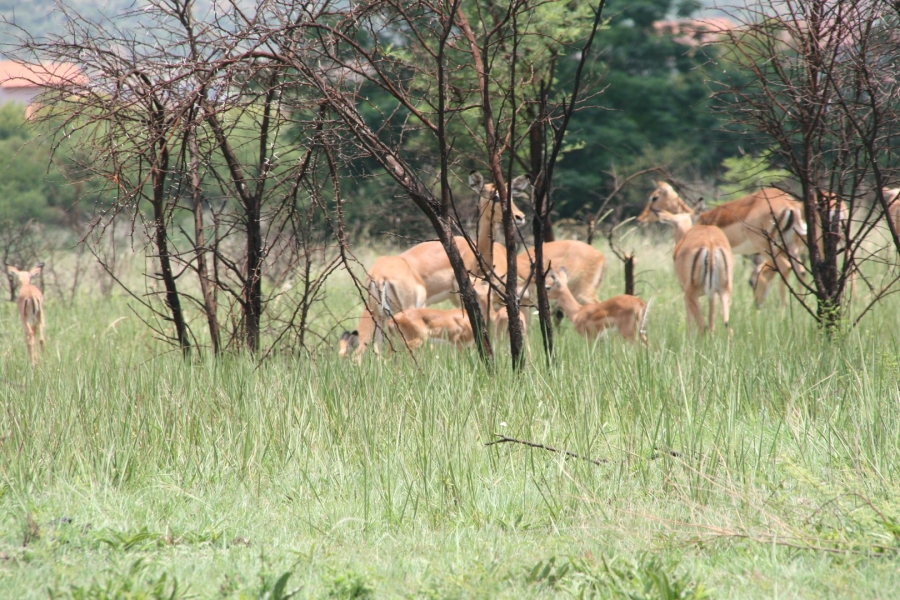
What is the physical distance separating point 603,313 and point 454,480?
3975 mm

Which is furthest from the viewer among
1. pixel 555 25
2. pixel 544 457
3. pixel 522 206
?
pixel 522 206

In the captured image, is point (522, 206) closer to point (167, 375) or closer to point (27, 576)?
point (167, 375)

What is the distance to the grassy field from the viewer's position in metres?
2.80

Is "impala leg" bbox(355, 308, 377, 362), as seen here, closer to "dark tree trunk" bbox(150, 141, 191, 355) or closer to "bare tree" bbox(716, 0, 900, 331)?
"dark tree trunk" bbox(150, 141, 191, 355)

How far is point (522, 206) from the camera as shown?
52.5ft

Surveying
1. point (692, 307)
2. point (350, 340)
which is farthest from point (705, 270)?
point (350, 340)

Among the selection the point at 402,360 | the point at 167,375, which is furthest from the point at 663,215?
the point at 167,375

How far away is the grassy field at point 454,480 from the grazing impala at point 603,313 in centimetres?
156

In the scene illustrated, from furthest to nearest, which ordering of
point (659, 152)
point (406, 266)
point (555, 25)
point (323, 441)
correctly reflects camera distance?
1. point (659, 152)
2. point (555, 25)
3. point (406, 266)
4. point (323, 441)

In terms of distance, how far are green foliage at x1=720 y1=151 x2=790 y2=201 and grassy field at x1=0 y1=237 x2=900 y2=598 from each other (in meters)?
1.08

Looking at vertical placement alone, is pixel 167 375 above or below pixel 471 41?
below

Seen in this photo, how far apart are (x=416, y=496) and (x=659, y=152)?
23.1 metres

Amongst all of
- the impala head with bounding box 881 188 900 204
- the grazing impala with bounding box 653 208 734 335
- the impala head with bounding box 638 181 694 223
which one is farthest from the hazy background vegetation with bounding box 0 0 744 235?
the grazing impala with bounding box 653 208 734 335

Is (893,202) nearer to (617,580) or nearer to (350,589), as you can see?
(617,580)
